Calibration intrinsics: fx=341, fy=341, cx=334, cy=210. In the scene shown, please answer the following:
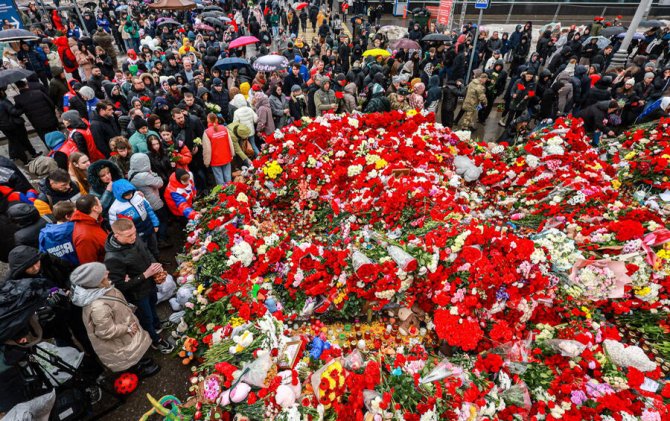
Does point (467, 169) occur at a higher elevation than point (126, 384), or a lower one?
higher

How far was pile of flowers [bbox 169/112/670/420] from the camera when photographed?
321cm

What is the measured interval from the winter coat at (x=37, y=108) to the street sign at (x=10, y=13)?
9.24 metres

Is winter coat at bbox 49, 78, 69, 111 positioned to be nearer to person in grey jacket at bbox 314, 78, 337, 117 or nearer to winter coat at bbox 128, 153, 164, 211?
winter coat at bbox 128, 153, 164, 211

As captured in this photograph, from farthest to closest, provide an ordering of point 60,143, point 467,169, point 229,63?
point 229,63 → point 467,169 → point 60,143

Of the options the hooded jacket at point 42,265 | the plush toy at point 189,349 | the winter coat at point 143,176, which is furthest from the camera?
the winter coat at point 143,176

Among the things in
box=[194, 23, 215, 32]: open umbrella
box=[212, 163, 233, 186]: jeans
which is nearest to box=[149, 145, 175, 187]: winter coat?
box=[212, 163, 233, 186]: jeans

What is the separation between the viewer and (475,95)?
29.5 ft

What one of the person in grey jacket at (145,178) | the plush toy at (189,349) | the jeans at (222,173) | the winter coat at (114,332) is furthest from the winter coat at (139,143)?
the plush toy at (189,349)

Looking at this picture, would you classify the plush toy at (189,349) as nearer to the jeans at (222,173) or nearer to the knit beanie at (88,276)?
the knit beanie at (88,276)

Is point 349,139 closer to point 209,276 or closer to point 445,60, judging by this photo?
point 209,276

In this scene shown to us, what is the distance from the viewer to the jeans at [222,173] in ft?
23.0

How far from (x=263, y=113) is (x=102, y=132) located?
10.5ft

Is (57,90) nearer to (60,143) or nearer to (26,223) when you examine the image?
(60,143)

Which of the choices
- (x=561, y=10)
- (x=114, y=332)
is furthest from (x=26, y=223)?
(x=561, y=10)
